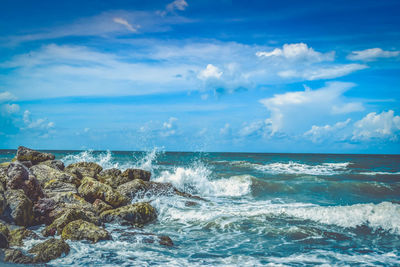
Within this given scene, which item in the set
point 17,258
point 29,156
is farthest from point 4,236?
point 29,156

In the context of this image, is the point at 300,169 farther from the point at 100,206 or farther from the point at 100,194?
the point at 100,206

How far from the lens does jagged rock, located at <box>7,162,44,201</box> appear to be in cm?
924

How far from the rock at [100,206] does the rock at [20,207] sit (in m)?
1.87

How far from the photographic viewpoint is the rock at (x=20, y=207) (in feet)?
26.8

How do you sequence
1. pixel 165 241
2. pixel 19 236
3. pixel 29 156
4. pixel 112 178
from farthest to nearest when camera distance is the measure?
pixel 29 156
pixel 112 178
pixel 165 241
pixel 19 236

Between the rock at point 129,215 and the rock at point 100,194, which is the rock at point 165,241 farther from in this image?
the rock at point 100,194

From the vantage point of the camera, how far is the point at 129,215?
9.19 metres

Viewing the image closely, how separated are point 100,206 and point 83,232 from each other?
2.66m

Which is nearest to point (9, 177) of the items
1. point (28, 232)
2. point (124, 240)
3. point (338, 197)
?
point (28, 232)

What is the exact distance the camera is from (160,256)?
6.67 m

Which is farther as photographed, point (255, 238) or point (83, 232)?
point (255, 238)

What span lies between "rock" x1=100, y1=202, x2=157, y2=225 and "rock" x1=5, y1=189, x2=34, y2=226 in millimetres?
1987

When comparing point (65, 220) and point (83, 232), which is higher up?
point (65, 220)

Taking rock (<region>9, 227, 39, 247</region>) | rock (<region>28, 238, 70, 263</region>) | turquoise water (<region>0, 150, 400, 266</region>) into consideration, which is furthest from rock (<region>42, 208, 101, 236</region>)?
rock (<region>28, 238, 70, 263</region>)
